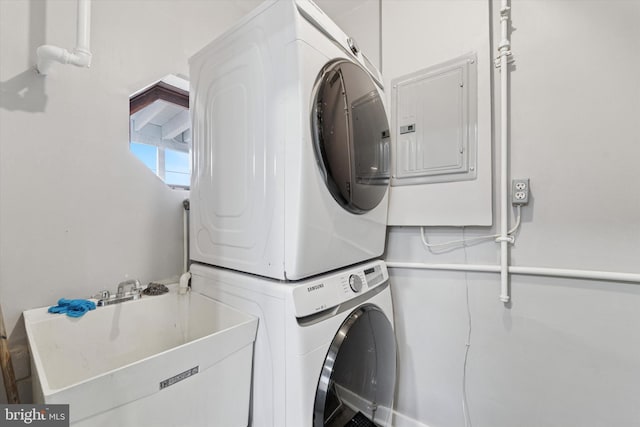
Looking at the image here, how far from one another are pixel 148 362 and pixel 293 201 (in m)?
0.63

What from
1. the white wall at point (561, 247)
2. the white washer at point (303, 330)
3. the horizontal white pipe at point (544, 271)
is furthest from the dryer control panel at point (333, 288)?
the white wall at point (561, 247)

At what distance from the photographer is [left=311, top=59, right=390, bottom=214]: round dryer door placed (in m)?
0.98

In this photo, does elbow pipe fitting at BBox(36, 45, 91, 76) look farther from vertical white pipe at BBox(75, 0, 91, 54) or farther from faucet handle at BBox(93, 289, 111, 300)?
faucet handle at BBox(93, 289, 111, 300)

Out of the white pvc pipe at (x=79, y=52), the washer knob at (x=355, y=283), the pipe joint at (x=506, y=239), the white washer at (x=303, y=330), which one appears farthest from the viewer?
the pipe joint at (x=506, y=239)

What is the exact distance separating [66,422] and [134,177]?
3.60 ft

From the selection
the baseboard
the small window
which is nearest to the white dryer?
the small window

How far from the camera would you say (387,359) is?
1.43 m

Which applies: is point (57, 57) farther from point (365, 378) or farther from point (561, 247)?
point (561, 247)

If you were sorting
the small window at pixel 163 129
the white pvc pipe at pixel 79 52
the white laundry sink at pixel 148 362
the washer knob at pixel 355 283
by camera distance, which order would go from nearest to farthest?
the white laundry sink at pixel 148 362, the white pvc pipe at pixel 79 52, the washer knob at pixel 355 283, the small window at pixel 163 129

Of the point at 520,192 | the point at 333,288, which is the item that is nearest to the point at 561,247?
the point at 520,192

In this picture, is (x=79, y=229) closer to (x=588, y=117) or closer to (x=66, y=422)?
(x=66, y=422)

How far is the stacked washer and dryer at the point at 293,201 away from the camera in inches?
36.3

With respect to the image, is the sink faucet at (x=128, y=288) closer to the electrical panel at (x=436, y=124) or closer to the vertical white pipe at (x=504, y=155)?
the electrical panel at (x=436, y=124)

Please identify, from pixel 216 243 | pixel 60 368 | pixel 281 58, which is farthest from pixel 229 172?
pixel 60 368
